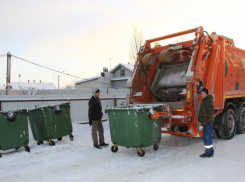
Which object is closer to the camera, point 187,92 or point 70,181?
point 70,181

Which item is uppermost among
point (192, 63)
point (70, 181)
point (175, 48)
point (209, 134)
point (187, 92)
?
point (175, 48)

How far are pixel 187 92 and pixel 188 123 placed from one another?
2.24 ft

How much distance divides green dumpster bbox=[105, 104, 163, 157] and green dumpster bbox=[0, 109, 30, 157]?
7.37 feet

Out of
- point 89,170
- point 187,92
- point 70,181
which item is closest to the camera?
point 70,181

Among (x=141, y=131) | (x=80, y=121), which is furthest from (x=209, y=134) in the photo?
(x=80, y=121)

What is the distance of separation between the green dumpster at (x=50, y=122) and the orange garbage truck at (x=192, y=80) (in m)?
1.97

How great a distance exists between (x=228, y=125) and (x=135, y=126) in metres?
2.89

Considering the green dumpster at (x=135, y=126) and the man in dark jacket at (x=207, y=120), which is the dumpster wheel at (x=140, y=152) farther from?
the man in dark jacket at (x=207, y=120)

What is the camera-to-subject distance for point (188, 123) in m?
5.16

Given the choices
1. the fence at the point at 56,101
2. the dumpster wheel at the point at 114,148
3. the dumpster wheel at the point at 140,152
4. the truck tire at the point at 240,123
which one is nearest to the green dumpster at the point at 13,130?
the dumpster wheel at the point at 114,148

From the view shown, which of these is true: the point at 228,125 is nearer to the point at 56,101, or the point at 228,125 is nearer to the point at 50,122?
the point at 50,122

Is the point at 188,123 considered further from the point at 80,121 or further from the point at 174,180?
the point at 80,121

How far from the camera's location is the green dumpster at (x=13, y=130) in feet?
17.9

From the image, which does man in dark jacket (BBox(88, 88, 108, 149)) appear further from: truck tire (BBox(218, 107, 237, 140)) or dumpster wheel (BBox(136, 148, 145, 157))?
truck tire (BBox(218, 107, 237, 140))
